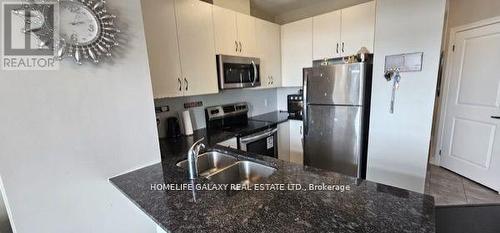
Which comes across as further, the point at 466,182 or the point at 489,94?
the point at 466,182

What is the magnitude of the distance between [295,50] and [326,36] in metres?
0.45

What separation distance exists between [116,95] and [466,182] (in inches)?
160

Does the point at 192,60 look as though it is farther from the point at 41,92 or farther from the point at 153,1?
the point at 41,92

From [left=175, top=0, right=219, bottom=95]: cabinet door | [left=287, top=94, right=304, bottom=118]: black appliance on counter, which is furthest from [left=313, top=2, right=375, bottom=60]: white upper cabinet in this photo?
[left=175, top=0, right=219, bottom=95]: cabinet door

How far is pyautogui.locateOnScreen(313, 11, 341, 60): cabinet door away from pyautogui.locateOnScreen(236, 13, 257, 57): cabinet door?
823mm

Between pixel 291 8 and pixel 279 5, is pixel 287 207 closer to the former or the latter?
pixel 279 5

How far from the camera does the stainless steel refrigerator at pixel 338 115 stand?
2.28m

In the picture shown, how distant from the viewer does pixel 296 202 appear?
3.01 feet

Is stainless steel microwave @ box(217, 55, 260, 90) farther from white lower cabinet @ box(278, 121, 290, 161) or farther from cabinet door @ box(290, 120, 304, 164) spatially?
cabinet door @ box(290, 120, 304, 164)

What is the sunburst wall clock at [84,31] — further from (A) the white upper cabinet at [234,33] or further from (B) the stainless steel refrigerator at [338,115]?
(B) the stainless steel refrigerator at [338,115]

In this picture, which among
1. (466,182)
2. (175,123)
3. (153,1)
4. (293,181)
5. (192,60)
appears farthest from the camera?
(466,182)

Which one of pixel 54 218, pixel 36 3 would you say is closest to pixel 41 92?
pixel 36 3

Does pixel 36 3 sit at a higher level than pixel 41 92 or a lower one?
higher

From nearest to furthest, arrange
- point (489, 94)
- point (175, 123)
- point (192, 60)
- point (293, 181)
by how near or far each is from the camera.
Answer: point (293, 181), point (192, 60), point (175, 123), point (489, 94)
